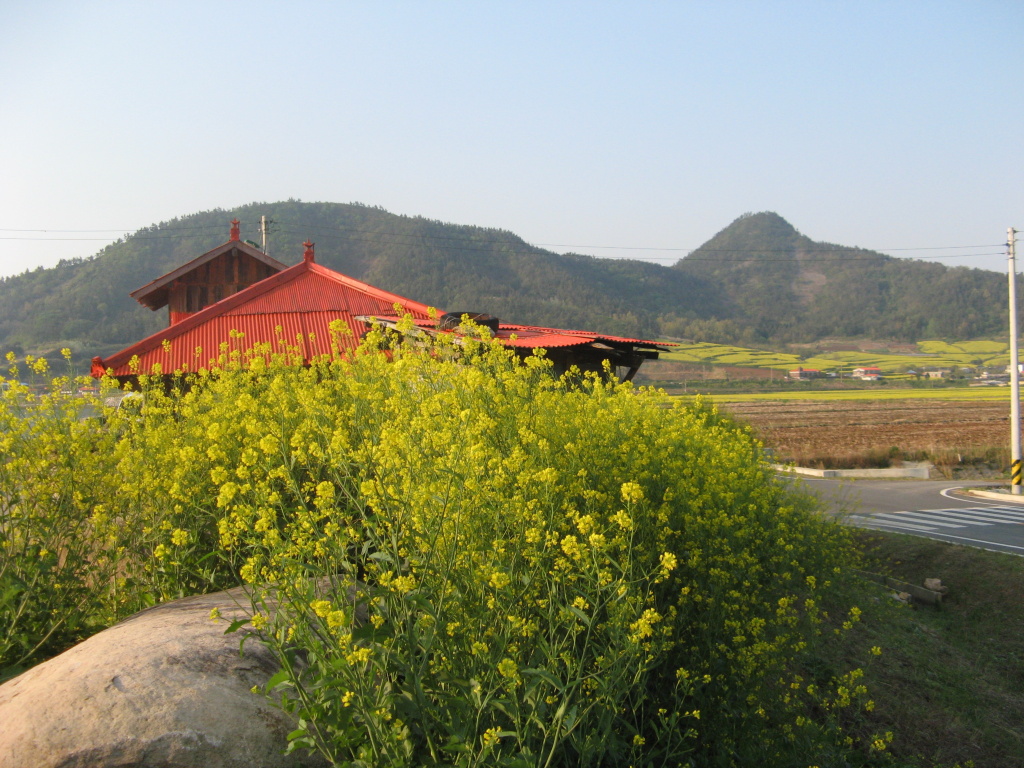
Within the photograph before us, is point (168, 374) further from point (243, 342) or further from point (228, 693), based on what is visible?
point (228, 693)

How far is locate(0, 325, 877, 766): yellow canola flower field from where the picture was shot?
8.04 feet

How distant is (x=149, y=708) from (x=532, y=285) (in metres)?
88.7

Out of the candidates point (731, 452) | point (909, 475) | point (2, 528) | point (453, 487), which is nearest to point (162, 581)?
point (2, 528)

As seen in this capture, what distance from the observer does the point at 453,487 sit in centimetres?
274

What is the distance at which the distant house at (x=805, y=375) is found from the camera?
72875 millimetres

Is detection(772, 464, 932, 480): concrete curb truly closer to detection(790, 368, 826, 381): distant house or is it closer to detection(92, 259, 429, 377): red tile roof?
detection(92, 259, 429, 377): red tile roof

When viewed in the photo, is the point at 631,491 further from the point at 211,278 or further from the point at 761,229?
the point at 761,229

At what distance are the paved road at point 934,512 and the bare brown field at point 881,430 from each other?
2.06 meters

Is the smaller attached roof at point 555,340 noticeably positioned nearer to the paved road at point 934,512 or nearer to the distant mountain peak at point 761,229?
the paved road at point 934,512

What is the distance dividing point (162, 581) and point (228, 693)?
1.78m

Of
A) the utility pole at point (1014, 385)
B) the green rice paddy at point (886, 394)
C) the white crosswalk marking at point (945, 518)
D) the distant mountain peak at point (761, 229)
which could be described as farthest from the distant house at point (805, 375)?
the distant mountain peak at point (761, 229)

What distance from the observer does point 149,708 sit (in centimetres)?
263

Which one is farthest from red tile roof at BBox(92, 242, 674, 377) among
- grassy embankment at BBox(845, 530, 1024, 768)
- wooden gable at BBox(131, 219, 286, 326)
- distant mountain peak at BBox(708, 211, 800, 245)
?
distant mountain peak at BBox(708, 211, 800, 245)

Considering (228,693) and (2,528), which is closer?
(228,693)
